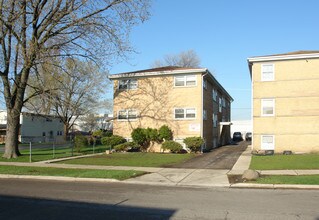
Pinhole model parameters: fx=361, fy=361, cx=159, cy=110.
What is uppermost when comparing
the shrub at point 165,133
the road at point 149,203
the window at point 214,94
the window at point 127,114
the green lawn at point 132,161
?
the window at point 214,94

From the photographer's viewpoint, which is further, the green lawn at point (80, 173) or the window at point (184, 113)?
the window at point (184, 113)

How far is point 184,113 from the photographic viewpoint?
29891 millimetres

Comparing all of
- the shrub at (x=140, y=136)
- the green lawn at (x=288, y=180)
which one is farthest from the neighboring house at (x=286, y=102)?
the green lawn at (x=288, y=180)

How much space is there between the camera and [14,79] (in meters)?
23.1

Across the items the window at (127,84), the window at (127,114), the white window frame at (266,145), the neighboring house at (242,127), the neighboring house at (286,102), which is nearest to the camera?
the neighboring house at (286,102)

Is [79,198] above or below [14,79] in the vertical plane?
below

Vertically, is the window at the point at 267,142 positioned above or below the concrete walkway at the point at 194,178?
above

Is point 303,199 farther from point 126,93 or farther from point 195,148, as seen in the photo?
point 126,93

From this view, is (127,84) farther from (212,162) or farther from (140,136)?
(212,162)

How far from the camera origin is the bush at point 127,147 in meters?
29.7

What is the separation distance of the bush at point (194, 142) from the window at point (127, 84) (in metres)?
7.33

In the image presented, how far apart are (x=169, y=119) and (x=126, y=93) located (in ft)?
15.8

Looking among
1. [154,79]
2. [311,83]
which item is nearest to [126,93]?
[154,79]

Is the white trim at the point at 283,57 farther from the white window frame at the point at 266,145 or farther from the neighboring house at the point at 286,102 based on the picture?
the white window frame at the point at 266,145
